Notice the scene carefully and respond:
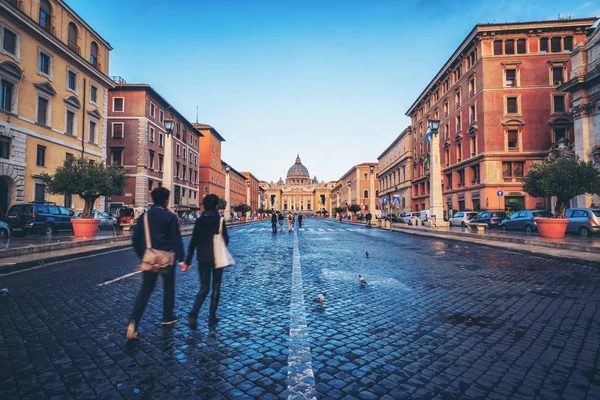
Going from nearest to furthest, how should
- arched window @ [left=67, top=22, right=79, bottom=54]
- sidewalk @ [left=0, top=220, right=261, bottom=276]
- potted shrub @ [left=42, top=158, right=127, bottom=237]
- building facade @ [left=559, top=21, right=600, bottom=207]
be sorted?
sidewalk @ [left=0, top=220, right=261, bottom=276]
potted shrub @ [left=42, top=158, right=127, bottom=237]
building facade @ [left=559, top=21, right=600, bottom=207]
arched window @ [left=67, top=22, right=79, bottom=54]

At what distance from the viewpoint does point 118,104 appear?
36.8 m

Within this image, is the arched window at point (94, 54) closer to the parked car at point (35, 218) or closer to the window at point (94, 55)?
the window at point (94, 55)

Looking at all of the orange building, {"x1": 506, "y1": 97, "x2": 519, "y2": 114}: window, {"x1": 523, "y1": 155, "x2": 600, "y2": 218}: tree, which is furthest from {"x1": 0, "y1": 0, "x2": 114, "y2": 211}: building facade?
{"x1": 506, "y1": 97, "x2": 519, "y2": 114}: window

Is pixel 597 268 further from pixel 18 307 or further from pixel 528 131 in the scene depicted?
pixel 528 131

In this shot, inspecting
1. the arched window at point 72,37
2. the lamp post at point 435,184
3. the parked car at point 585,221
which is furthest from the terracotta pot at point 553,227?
the arched window at point 72,37

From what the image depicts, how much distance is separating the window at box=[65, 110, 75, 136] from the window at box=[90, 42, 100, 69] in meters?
5.36

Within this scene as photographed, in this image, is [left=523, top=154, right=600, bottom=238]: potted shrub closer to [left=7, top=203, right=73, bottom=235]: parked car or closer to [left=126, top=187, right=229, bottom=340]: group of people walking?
[left=126, top=187, right=229, bottom=340]: group of people walking

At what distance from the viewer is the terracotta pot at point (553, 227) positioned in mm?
14688

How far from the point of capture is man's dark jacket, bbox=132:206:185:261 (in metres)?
3.79

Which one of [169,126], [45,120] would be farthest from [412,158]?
[45,120]

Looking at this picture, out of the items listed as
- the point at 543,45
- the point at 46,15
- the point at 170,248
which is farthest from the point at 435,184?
the point at 46,15

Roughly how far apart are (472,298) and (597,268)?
5.10 metres

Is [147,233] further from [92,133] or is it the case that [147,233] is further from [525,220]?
[92,133]

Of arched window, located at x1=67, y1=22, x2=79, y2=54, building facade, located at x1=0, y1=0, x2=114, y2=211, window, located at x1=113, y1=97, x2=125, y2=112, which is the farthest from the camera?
window, located at x1=113, y1=97, x2=125, y2=112
